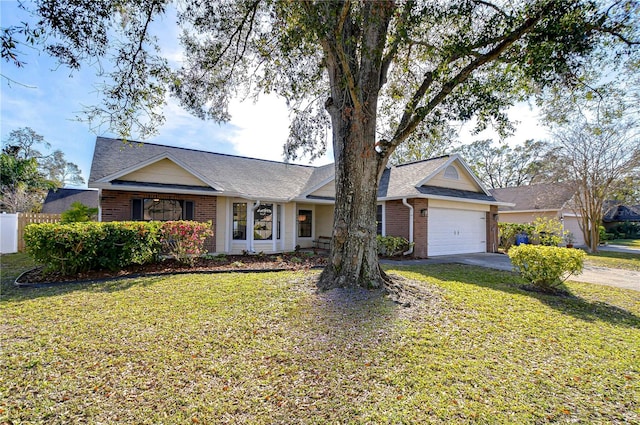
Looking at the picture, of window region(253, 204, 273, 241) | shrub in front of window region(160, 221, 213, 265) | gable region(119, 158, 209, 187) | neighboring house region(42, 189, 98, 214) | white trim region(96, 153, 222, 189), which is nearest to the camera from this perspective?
shrub in front of window region(160, 221, 213, 265)

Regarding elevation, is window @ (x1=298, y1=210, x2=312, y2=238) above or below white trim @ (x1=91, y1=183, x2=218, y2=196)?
below

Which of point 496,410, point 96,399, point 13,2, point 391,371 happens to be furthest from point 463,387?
point 13,2

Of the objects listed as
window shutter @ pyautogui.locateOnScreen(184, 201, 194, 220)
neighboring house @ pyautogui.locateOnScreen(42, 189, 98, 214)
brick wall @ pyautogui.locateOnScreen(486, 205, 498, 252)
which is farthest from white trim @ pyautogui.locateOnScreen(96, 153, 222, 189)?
neighboring house @ pyautogui.locateOnScreen(42, 189, 98, 214)

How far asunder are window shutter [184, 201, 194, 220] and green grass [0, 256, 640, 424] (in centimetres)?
570

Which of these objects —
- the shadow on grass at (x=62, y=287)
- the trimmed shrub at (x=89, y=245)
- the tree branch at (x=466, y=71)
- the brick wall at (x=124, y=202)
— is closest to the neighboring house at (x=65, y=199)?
the brick wall at (x=124, y=202)

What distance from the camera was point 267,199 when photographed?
13.1m

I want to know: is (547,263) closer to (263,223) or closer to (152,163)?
(263,223)

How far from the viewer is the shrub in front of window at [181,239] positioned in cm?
935

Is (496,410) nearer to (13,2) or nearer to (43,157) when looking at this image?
(13,2)

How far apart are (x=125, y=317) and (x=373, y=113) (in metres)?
6.15

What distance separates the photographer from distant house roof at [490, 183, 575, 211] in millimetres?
19781

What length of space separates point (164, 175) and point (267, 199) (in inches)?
162

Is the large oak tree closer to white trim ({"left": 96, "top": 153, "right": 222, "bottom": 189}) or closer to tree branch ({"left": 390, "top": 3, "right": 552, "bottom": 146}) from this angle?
tree branch ({"left": 390, "top": 3, "right": 552, "bottom": 146})

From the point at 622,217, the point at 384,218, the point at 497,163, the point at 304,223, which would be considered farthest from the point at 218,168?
the point at 622,217
